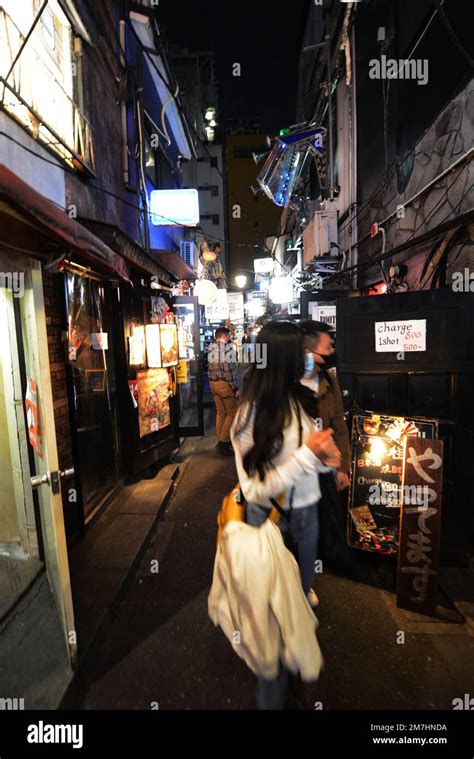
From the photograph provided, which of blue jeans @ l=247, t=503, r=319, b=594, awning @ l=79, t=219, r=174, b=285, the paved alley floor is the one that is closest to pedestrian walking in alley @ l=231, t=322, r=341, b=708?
blue jeans @ l=247, t=503, r=319, b=594

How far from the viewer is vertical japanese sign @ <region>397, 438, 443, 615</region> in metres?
3.57

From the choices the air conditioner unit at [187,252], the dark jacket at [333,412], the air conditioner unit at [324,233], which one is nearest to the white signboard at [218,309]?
the air conditioner unit at [187,252]

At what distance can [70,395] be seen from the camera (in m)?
4.84

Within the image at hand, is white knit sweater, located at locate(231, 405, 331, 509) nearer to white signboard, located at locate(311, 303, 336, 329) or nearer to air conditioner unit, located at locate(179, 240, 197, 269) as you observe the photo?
white signboard, located at locate(311, 303, 336, 329)

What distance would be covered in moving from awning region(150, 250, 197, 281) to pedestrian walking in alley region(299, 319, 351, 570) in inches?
233

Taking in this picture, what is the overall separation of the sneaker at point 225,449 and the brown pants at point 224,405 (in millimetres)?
103

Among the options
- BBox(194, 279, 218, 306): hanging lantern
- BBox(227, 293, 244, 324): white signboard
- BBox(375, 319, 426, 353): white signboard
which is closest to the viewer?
BBox(375, 319, 426, 353): white signboard

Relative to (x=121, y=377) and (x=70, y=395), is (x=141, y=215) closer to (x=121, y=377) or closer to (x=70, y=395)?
(x=121, y=377)

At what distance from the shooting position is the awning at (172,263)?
31.5ft

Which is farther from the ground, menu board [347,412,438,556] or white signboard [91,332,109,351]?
white signboard [91,332,109,351]

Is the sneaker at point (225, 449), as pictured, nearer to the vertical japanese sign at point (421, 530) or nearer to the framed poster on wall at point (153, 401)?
the framed poster on wall at point (153, 401)

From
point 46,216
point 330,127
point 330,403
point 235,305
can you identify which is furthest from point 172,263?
point 235,305

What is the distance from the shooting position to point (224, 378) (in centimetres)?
861

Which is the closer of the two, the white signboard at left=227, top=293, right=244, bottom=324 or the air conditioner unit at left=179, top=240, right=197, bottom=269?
the air conditioner unit at left=179, top=240, right=197, bottom=269
